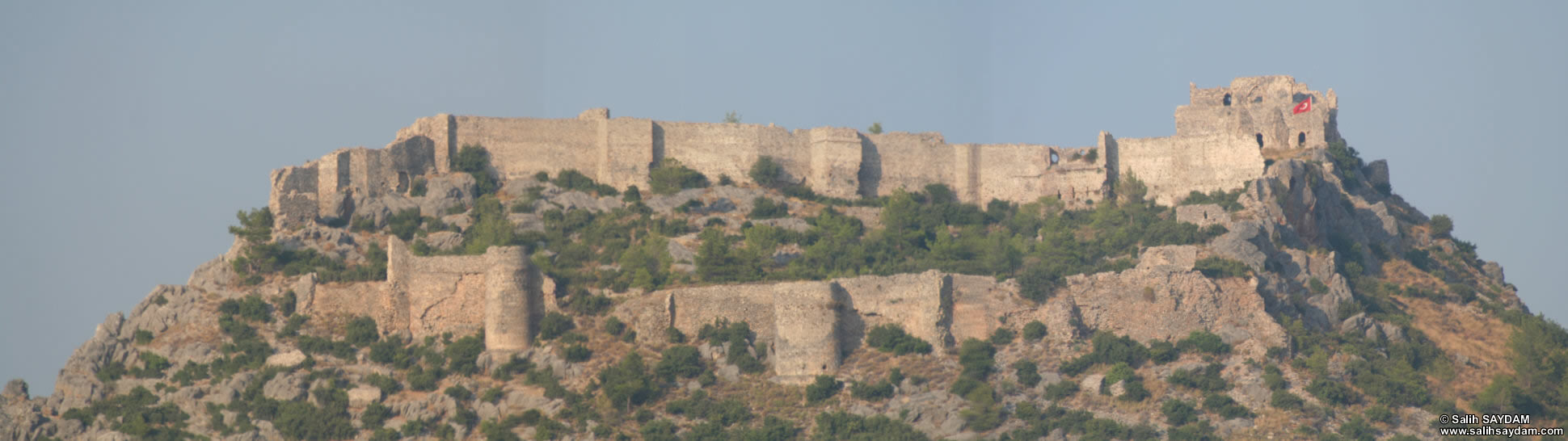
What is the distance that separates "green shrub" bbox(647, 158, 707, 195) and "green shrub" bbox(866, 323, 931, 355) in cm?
1317

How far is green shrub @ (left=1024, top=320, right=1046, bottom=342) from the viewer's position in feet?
214

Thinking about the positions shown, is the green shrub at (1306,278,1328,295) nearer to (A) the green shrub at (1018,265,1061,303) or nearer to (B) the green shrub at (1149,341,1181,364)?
(B) the green shrub at (1149,341,1181,364)

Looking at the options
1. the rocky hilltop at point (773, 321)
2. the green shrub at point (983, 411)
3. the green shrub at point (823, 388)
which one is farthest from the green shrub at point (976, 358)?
the green shrub at point (823, 388)

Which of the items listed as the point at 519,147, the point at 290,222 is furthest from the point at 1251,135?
the point at 290,222

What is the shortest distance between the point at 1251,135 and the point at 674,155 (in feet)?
62.2

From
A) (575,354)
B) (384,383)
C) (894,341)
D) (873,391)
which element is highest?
(894,341)

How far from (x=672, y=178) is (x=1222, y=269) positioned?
19.2 m

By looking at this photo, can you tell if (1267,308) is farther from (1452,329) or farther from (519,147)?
(519,147)

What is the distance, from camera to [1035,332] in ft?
214

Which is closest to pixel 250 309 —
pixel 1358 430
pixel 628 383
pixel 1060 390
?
pixel 628 383

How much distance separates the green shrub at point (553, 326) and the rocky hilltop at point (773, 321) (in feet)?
0.43

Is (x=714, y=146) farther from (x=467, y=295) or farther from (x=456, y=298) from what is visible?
(x=456, y=298)

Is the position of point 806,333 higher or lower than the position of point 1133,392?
higher

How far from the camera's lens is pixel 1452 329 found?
2724 inches
